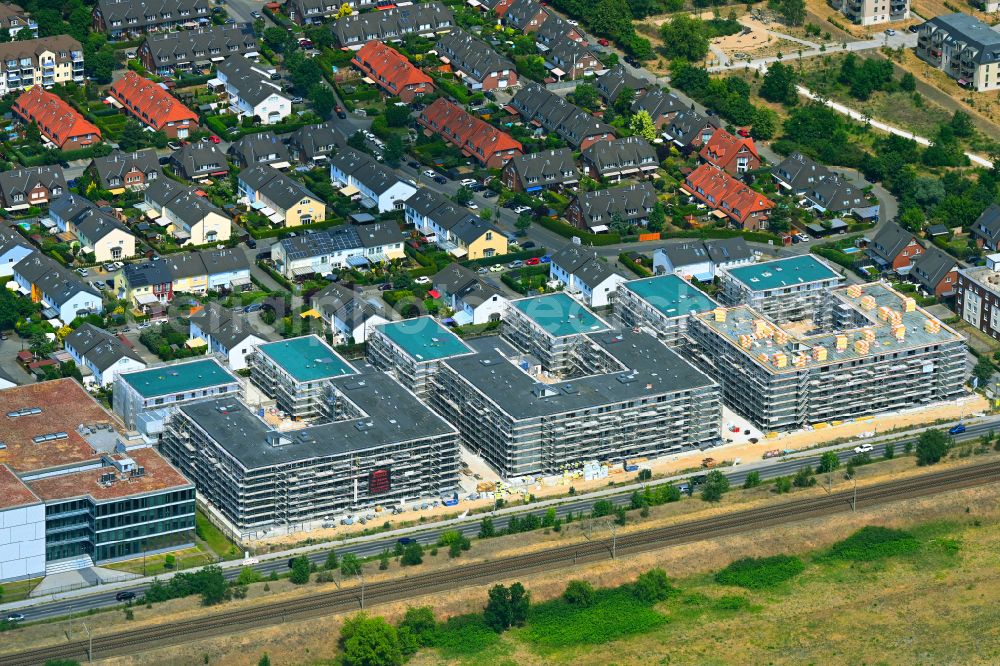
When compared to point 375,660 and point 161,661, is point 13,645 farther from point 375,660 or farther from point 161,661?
point 375,660

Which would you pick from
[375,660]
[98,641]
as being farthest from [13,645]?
[375,660]

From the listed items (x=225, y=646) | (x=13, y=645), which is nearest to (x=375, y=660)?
(x=225, y=646)

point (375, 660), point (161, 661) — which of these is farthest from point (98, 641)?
point (375, 660)

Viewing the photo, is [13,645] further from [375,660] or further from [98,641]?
[375,660]

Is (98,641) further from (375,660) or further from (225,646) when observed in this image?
(375,660)
